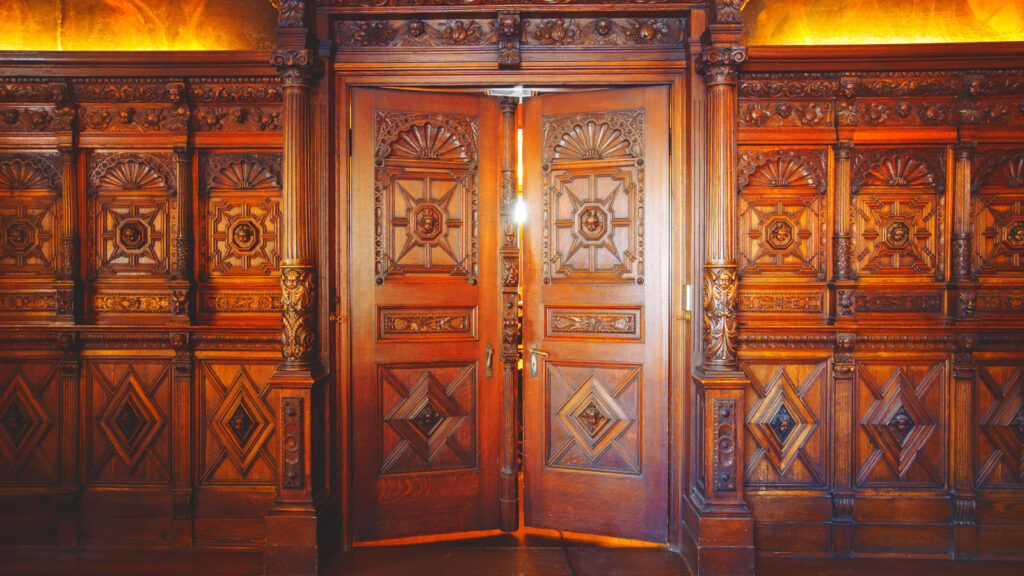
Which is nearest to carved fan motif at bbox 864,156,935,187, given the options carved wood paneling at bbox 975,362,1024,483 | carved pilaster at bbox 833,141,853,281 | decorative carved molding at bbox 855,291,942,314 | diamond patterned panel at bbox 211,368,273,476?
carved pilaster at bbox 833,141,853,281

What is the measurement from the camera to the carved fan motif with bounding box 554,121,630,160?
146 inches

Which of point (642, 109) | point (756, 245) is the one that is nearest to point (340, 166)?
point (642, 109)

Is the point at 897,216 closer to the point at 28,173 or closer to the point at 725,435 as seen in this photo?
the point at 725,435

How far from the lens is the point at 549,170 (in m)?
3.82

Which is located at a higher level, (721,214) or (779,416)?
(721,214)

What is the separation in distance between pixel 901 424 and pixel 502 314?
2658 mm

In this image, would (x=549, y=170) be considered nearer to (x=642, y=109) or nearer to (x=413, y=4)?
(x=642, y=109)

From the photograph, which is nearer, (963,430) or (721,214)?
(721,214)

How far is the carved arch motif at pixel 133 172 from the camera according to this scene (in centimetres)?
385

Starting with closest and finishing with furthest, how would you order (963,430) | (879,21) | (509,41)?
(509,41)
(963,430)
(879,21)

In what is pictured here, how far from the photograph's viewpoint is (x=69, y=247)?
3805mm

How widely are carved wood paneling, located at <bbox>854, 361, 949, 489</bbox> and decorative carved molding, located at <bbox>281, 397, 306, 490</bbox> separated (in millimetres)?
3444

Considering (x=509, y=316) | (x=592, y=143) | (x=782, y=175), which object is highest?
(x=592, y=143)

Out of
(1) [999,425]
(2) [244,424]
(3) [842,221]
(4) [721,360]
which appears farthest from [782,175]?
(2) [244,424]
